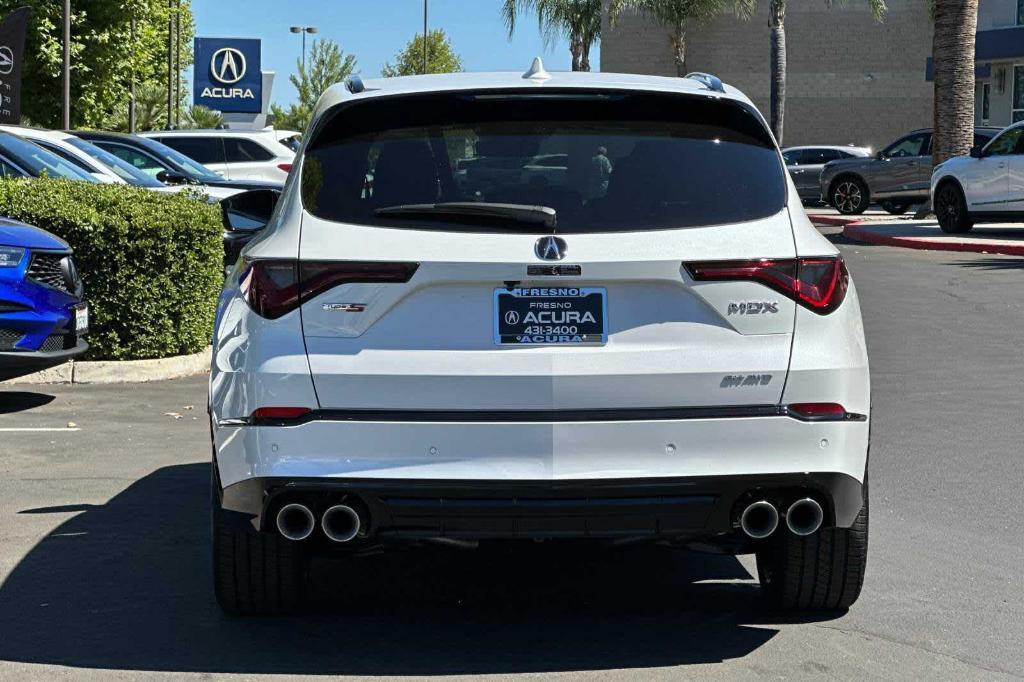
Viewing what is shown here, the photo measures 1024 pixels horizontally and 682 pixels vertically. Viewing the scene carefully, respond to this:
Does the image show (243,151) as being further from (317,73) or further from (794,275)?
(317,73)

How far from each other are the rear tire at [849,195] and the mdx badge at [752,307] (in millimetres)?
31261

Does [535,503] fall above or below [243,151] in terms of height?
below

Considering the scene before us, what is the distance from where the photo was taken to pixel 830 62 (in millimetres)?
68250

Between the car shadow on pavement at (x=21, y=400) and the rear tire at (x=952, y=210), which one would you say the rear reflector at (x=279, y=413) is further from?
the rear tire at (x=952, y=210)

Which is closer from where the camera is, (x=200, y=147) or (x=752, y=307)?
(x=752, y=307)

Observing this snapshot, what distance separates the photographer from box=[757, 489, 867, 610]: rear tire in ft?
16.9

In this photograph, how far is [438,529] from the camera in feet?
15.2

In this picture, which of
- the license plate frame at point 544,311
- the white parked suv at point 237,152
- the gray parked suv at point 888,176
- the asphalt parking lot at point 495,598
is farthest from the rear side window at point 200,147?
the license plate frame at point 544,311

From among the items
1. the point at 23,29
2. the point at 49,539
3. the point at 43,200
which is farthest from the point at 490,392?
the point at 23,29

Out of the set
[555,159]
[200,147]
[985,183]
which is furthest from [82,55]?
[555,159]

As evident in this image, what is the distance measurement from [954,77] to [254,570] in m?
26.4

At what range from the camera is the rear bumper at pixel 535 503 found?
4.56 m

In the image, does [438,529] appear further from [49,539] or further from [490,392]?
[49,539]

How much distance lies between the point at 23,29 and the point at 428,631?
21824mm
